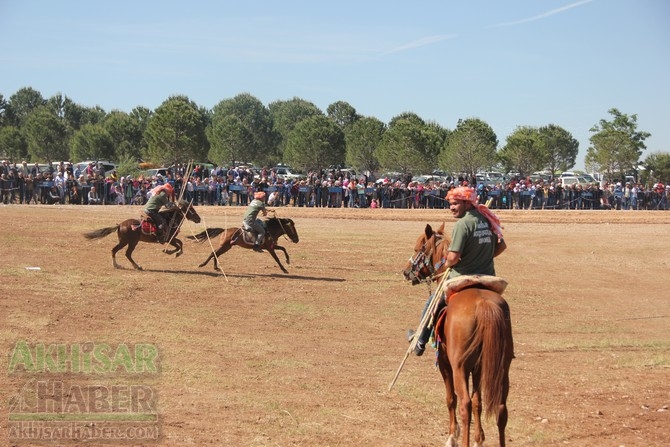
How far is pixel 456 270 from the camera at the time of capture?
970 cm

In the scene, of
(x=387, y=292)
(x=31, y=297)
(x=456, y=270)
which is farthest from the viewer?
(x=387, y=292)

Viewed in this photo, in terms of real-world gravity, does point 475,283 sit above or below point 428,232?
below

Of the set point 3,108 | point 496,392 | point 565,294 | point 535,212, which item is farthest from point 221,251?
point 3,108

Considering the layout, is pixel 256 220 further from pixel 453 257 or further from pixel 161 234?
pixel 453 257

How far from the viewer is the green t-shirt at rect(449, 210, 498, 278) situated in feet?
30.9

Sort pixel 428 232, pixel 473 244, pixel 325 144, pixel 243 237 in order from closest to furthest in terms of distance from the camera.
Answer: pixel 473 244
pixel 428 232
pixel 243 237
pixel 325 144

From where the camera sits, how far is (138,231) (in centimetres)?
2236

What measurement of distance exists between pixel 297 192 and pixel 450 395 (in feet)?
125

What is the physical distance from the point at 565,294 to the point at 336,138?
65.4m

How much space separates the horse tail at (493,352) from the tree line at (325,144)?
185 ft

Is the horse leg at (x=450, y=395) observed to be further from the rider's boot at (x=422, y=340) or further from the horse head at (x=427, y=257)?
the horse head at (x=427, y=257)

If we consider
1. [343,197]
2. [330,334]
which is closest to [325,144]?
[343,197]

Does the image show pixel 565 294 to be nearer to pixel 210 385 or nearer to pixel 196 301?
pixel 196 301

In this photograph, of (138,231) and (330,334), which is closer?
(330,334)
